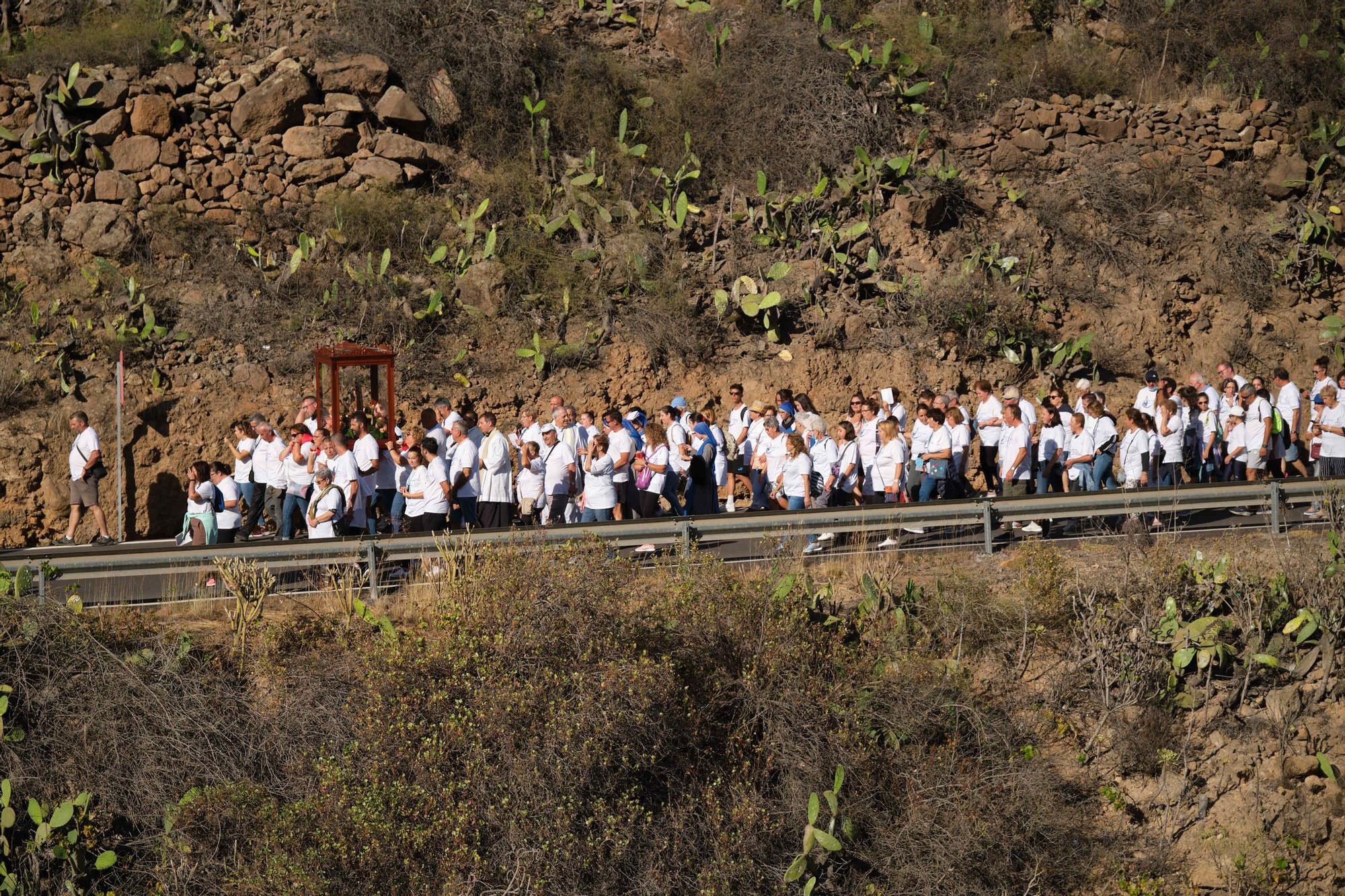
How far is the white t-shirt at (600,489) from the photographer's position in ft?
43.5

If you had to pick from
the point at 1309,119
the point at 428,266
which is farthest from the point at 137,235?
the point at 1309,119

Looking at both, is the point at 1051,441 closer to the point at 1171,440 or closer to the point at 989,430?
the point at 989,430

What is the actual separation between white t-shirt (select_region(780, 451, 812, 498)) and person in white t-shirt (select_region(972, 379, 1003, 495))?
2457 mm

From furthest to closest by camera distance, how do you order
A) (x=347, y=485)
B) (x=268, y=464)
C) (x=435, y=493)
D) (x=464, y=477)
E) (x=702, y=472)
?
1. (x=702, y=472)
2. (x=268, y=464)
3. (x=464, y=477)
4. (x=347, y=485)
5. (x=435, y=493)

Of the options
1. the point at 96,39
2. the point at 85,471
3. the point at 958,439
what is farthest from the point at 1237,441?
the point at 96,39

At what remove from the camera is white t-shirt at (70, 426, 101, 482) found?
15.2 meters

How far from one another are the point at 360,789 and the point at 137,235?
13.9 metres

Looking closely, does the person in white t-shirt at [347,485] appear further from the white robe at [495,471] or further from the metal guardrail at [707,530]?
the white robe at [495,471]

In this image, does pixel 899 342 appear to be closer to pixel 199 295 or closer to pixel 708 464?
pixel 708 464

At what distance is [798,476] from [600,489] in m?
2.01

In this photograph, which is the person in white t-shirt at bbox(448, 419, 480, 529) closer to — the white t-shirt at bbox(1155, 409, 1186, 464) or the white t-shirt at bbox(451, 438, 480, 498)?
the white t-shirt at bbox(451, 438, 480, 498)

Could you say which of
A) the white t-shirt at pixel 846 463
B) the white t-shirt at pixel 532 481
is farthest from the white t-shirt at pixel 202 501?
the white t-shirt at pixel 846 463

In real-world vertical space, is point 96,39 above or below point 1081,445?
above

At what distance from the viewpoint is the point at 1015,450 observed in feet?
45.2
